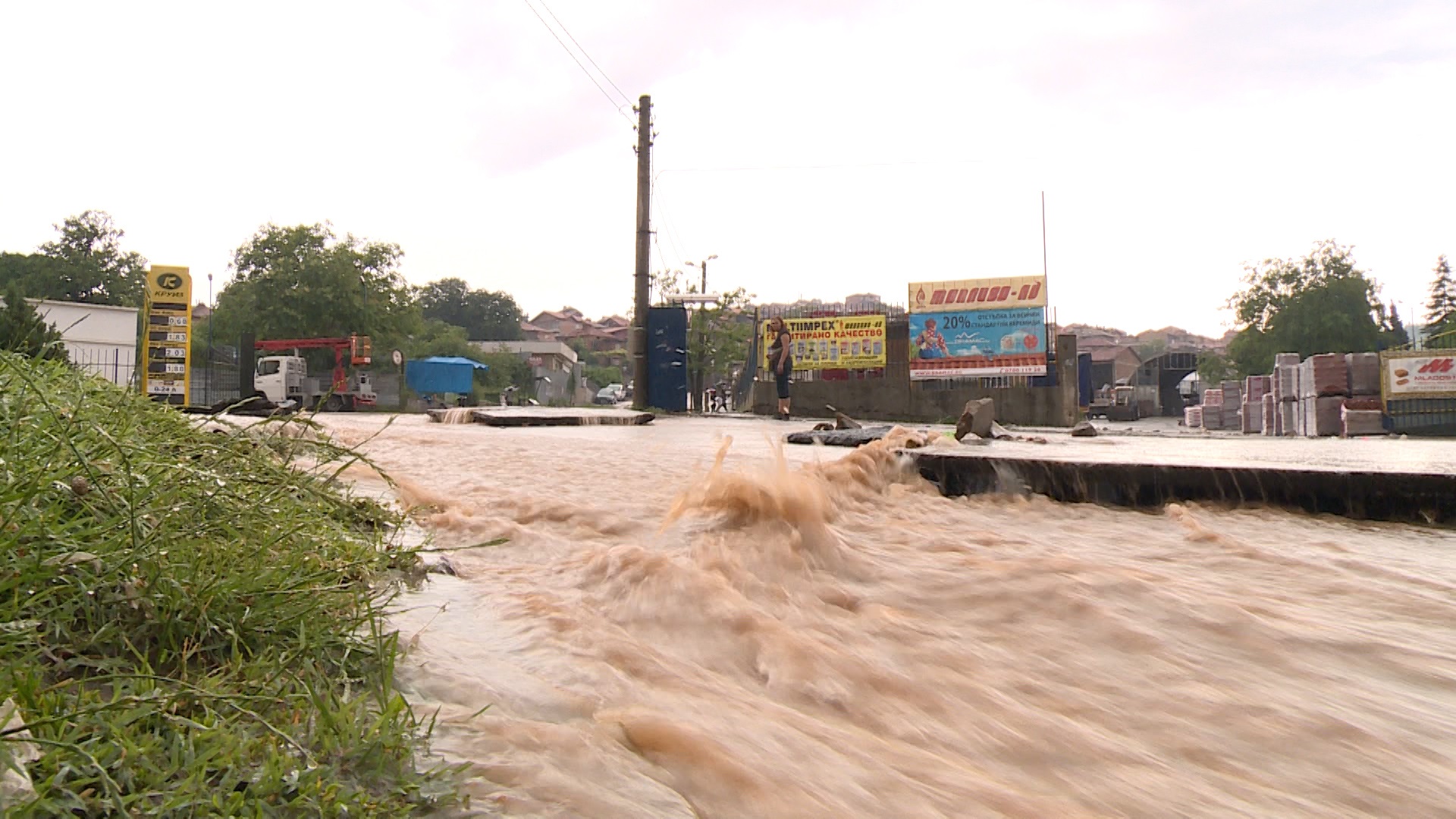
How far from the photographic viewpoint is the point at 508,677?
1.52 metres

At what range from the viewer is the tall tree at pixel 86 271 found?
4344 cm

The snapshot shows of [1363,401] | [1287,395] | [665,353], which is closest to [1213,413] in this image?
[1287,395]

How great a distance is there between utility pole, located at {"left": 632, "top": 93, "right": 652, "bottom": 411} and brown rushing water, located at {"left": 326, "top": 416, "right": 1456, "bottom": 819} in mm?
14110

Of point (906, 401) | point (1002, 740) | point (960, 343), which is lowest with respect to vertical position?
point (1002, 740)

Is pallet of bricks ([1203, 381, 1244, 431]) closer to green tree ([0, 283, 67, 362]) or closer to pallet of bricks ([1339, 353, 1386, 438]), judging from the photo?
pallet of bricks ([1339, 353, 1386, 438])

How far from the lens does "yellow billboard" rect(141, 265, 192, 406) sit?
59.1ft

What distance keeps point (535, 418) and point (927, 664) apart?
920 centimetres

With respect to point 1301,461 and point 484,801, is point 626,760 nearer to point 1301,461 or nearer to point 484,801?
point 484,801

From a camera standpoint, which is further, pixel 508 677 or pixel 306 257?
pixel 306 257

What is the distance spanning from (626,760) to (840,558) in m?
1.58

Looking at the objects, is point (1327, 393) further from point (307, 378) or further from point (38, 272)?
point (38, 272)

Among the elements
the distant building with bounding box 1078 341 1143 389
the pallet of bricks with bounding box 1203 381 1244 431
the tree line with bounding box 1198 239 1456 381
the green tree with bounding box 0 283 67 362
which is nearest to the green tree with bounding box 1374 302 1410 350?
the tree line with bounding box 1198 239 1456 381

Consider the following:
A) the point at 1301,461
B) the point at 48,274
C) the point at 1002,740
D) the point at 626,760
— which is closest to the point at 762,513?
the point at 1002,740

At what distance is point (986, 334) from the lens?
67.3 ft
